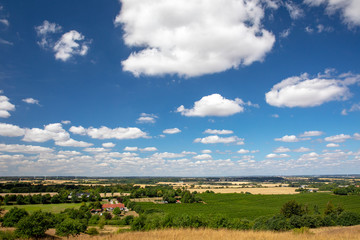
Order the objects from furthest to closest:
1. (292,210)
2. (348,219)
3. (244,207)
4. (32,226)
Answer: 1. (244,207)
2. (292,210)
3. (348,219)
4. (32,226)

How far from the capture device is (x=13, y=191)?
126062 millimetres

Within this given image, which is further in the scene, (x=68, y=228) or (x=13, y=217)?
(x=13, y=217)

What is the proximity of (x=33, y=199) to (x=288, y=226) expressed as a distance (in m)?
104

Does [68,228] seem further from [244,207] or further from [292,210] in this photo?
[244,207]

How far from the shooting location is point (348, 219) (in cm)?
4653

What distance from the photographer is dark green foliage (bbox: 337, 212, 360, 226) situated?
45312 mm

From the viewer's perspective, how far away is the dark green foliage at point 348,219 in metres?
45.3

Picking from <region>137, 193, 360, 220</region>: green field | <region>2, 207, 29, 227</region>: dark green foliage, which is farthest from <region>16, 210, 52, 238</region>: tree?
<region>137, 193, 360, 220</region>: green field

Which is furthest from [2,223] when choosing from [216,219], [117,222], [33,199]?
[216,219]

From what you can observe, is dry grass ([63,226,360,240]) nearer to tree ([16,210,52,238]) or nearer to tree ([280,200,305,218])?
tree ([16,210,52,238])

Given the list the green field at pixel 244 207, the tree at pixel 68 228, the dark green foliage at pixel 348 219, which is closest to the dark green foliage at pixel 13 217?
the tree at pixel 68 228

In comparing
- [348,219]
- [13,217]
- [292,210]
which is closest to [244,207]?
[292,210]

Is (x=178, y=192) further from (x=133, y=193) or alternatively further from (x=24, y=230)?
(x=24, y=230)

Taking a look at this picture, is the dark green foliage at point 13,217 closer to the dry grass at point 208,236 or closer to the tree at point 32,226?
the tree at point 32,226
